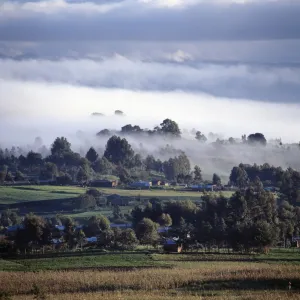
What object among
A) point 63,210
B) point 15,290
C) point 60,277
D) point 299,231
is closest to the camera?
point 15,290

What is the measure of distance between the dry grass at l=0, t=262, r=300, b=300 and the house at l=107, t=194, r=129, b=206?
31886 mm

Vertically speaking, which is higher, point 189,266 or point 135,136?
point 135,136

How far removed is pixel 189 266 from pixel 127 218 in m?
22.7

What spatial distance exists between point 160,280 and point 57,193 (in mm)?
40449

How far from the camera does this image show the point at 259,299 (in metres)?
29.8

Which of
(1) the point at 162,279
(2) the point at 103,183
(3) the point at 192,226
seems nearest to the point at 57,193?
(2) the point at 103,183

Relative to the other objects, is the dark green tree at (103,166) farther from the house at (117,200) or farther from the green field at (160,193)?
the house at (117,200)

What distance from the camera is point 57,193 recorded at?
75625 millimetres

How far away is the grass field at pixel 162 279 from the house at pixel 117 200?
2656cm

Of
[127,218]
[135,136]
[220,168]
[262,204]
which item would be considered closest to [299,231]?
[262,204]

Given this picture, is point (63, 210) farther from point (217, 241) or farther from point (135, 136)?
point (135, 136)

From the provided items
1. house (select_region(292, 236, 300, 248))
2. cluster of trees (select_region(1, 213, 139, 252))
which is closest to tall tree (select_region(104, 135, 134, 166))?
house (select_region(292, 236, 300, 248))

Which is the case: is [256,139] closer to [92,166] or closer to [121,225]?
[92,166]

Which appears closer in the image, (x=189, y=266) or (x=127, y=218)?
(x=189, y=266)
